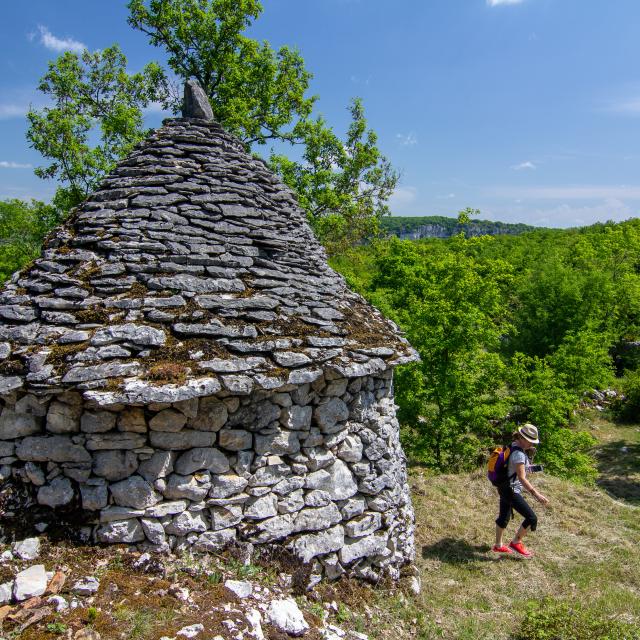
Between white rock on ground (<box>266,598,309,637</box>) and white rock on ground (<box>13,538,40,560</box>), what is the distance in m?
1.95

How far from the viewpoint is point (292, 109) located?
17.3m

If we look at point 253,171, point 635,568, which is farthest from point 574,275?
point 253,171

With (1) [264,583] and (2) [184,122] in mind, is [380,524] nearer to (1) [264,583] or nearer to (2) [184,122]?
(1) [264,583]

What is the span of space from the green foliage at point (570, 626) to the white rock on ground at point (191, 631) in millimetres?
3388

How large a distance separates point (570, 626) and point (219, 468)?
383 cm

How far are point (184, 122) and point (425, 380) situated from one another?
8436 mm

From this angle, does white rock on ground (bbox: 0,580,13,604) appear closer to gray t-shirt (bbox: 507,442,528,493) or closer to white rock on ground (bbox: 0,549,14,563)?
white rock on ground (bbox: 0,549,14,563)

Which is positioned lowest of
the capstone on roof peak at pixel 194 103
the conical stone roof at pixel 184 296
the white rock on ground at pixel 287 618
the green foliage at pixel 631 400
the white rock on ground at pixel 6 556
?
the green foliage at pixel 631 400

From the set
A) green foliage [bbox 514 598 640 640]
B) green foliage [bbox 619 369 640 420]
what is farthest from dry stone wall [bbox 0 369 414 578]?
green foliage [bbox 619 369 640 420]

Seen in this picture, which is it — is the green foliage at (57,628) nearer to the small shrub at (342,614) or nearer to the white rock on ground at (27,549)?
the white rock on ground at (27,549)

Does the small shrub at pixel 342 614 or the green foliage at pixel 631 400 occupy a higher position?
the small shrub at pixel 342 614

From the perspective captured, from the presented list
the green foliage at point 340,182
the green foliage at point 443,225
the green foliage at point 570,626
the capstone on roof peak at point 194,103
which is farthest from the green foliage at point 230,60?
the green foliage at point 443,225

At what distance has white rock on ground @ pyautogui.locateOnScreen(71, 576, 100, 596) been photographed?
12.0ft

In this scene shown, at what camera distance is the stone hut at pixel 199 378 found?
422 centimetres
